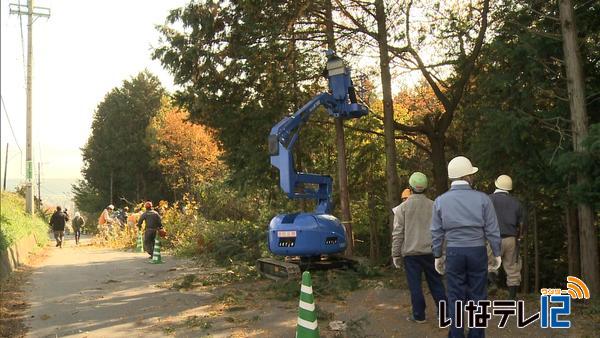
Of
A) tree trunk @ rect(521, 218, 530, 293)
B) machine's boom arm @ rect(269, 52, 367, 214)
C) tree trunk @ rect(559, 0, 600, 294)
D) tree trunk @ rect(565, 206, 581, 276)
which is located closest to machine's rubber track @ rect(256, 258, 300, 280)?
machine's boom arm @ rect(269, 52, 367, 214)

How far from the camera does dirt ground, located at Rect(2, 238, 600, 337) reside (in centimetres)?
695

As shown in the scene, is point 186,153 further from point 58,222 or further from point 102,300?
point 102,300

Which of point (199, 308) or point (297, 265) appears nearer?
point (199, 308)

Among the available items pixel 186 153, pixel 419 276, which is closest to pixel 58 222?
pixel 186 153

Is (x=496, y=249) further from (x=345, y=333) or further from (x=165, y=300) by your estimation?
(x=165, y=300)

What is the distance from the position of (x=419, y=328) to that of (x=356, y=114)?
6421 mm

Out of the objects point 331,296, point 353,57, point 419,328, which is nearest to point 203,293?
point 331,296

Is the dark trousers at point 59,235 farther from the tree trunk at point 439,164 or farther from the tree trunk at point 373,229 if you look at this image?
the tree trunk at point 439,164

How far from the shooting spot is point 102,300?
9758 mm

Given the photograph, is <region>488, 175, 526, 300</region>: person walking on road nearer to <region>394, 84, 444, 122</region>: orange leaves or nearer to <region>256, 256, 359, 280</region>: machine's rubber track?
<region>256, 256, 359, 280</region>: machine's rubber track

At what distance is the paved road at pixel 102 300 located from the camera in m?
7.56

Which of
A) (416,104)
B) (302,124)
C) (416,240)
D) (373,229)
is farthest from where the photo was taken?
(416,104)

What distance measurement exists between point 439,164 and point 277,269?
212 inches

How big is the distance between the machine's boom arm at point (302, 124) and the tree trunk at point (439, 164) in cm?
269
